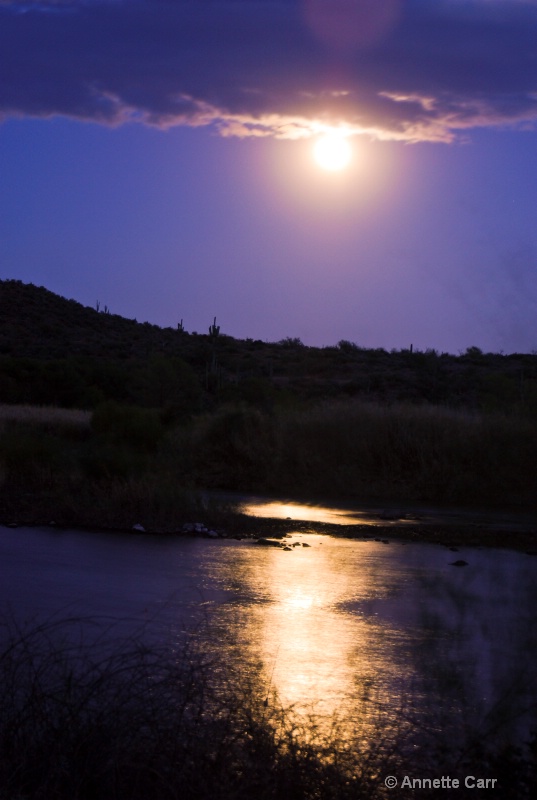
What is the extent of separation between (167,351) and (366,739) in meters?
72.3

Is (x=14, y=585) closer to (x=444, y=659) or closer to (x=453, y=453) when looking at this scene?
(x=444, y=659)

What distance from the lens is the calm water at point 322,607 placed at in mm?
7262

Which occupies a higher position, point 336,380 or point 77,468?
point 336,380

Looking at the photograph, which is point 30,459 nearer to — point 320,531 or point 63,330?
point 320,531

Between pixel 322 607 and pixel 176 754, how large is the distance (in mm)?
5895

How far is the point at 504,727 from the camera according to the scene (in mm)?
5645

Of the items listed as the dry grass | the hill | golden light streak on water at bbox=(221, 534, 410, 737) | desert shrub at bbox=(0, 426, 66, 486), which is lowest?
golden light streak on water at bbox=(221, 534, 410, 737)

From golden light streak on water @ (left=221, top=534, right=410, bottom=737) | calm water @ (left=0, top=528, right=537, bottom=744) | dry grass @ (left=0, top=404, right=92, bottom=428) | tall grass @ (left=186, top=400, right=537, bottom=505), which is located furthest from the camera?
dry grass @ (left=0, top=404, right=92, bottom=428)

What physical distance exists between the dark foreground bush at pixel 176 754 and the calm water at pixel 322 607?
63cm

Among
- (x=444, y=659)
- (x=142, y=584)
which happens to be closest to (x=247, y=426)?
(x=142, y=584)

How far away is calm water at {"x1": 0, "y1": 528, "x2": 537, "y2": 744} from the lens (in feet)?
23.8

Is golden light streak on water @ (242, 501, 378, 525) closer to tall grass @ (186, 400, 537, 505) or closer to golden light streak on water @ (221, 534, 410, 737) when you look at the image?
tall grass @ (186, 400, 537, 505)

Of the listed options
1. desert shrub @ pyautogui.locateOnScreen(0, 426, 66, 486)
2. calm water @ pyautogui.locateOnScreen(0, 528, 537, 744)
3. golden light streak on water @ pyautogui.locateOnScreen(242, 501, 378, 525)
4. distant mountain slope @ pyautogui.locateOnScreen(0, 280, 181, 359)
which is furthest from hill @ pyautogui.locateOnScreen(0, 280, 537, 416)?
calm water @ pyautogui.locateOnScreen(0, 528, 537, 744)

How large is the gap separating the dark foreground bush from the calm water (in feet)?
2.07
